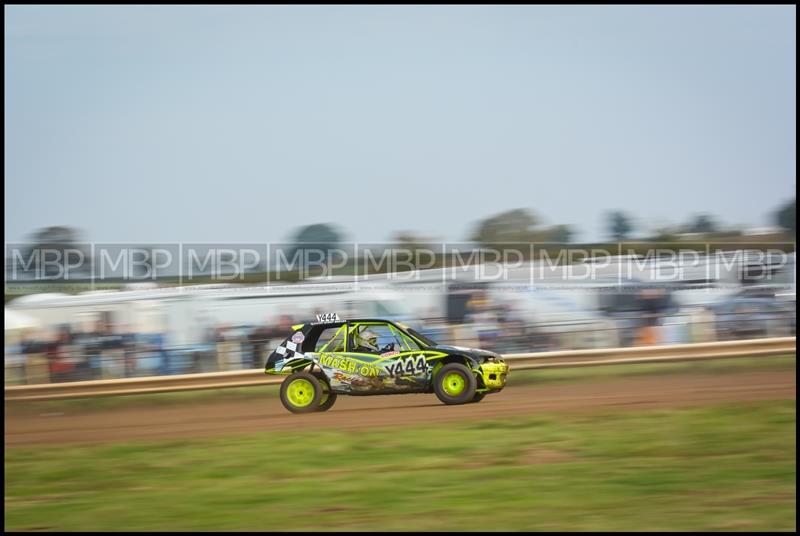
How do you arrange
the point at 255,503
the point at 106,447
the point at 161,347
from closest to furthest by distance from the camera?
the point at 255,503 → the point at 106,447 → the point at 161,347

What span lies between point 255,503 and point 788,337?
1016 cm

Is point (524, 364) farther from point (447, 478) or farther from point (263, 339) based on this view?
A: point (447, 478)

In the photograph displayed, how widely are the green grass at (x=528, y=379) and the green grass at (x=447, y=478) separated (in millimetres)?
2895

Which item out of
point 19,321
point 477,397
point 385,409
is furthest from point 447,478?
point 19,321

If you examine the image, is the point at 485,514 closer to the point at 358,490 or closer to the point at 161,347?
the point at 358,490

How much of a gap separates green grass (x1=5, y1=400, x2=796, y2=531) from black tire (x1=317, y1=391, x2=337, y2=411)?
1.00 meters

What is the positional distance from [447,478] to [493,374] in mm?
2847

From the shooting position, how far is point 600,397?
12633 mm

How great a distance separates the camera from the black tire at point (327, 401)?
11.7m

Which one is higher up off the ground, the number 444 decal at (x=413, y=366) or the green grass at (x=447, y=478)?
the number 444 decal at (x=413, y=366)

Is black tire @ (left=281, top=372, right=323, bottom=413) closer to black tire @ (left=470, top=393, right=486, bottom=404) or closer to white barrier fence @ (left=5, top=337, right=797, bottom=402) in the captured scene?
black tire @ (left=470, top=393, right=486, bottom=404)

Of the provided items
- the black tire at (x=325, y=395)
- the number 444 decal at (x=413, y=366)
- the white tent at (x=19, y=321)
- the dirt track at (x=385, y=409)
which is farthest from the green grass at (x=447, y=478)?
the white tent at (x=19, y=321)

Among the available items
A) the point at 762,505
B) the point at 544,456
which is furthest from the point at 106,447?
the point at 762,505

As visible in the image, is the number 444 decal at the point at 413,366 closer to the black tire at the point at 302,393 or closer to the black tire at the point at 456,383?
the black tire at the point at 456,383
